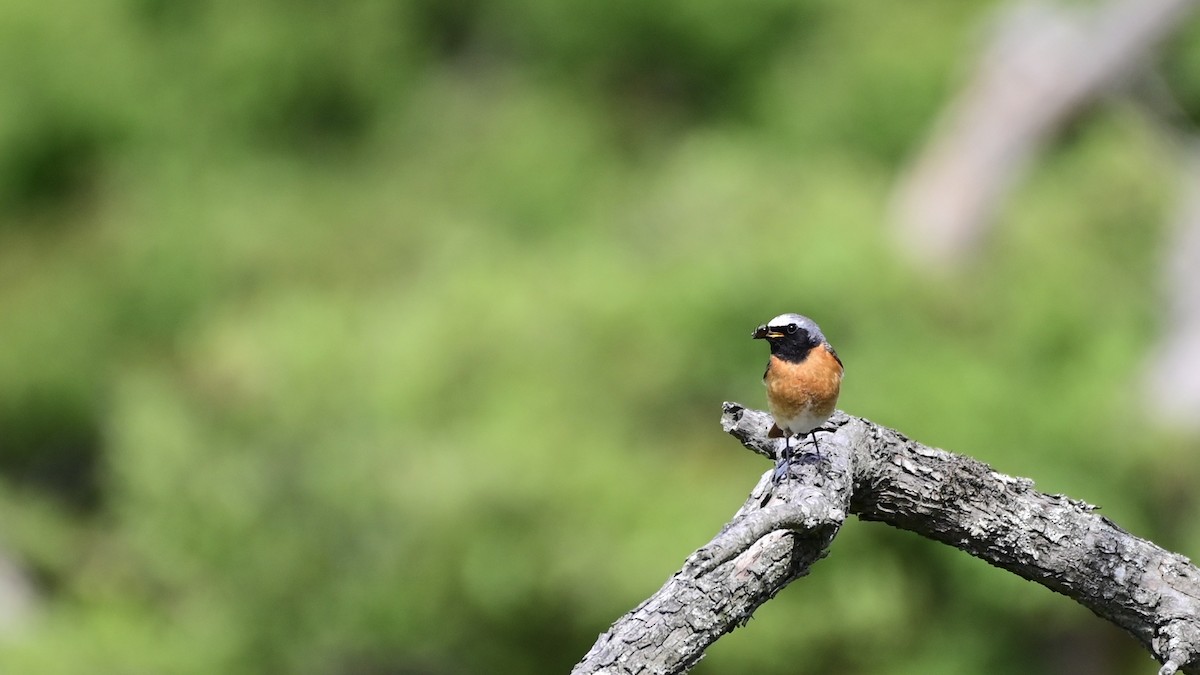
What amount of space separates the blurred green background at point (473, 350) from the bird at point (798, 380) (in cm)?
484

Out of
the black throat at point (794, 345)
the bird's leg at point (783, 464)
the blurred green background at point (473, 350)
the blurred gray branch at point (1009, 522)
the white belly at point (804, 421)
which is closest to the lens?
the bird's leg at point (783, 464)

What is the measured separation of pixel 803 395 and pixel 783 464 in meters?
0.30

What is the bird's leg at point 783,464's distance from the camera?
2.41 meters

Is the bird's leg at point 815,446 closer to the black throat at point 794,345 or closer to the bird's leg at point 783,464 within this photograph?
the bird's leg at point 783,464

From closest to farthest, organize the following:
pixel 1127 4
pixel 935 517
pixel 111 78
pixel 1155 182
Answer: pixel 935 517
pixel 1155 182
pixel 1127 4
pixel 111 78

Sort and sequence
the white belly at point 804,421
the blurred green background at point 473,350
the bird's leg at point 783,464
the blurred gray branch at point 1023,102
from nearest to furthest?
1. the bird's leg at point 783,464
2. the white belly at point 804,421
3. the blurred green background at point 473,350
4. the blurred gray branch at point 1023,102

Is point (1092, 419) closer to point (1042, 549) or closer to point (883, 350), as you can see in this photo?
point (883, 350)

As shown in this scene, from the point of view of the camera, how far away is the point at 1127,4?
10812 mm

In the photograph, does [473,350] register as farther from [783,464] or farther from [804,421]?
[783,464]

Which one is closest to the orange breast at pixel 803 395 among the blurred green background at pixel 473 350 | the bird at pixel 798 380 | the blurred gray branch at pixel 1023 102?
the bird at pixel 798 380

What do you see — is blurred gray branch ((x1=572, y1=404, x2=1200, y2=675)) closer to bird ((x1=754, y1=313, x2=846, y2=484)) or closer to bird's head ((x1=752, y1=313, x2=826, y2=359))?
bird ((x1=754, y1=313, x2=846, y2=484))

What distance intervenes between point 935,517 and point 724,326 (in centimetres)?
630

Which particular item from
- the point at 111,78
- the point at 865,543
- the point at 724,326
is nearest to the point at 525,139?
the point at 111,78

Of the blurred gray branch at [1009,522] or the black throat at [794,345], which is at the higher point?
the black throat at [794,345]
